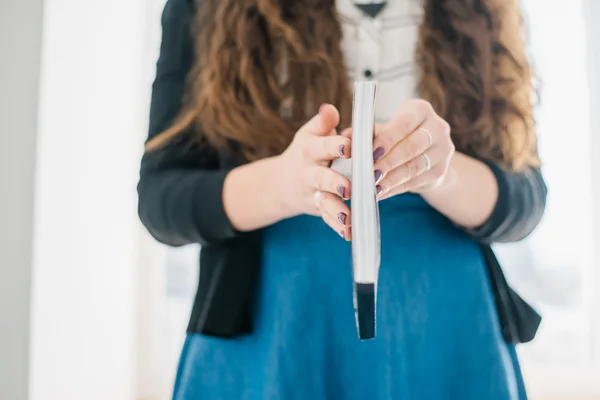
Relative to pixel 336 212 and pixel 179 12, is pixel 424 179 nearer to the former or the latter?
pixel 336 212

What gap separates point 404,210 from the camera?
1.25ft

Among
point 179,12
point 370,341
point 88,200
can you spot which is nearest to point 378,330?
point 370,341

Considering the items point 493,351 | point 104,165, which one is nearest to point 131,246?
point 104,165

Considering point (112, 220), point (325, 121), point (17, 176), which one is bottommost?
point (112, 220)

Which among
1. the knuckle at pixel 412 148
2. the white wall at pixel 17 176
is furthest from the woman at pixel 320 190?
the white wall at pixel 17 176

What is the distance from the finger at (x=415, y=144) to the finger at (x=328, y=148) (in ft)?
0.06

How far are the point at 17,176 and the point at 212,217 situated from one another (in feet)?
1.00

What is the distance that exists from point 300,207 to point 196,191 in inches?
3.8

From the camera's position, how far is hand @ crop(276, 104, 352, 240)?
23 centimetres

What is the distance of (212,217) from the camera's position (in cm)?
36

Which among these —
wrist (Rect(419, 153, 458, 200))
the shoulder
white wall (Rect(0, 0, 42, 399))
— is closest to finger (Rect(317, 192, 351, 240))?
wrist (Rect(419, 153, 458, 200))

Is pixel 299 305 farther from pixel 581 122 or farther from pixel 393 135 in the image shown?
pixel 581 122

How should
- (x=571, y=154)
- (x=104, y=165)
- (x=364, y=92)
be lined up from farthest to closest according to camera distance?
(x=571, y=154), (x=104, y=165), (x=364, y=92)

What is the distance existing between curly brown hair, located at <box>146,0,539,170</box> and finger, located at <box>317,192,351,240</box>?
0.54 feet
